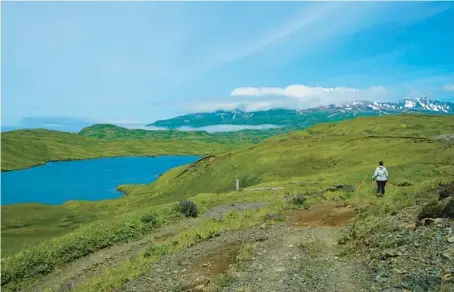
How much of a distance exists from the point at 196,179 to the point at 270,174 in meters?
25.8

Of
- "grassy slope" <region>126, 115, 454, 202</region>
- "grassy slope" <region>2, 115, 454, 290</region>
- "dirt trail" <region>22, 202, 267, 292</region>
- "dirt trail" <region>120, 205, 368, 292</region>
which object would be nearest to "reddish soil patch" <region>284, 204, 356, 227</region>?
"dirt trail" <region>120, 205, 368, 292</region>

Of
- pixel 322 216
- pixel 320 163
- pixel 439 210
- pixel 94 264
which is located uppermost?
pixel 439 210

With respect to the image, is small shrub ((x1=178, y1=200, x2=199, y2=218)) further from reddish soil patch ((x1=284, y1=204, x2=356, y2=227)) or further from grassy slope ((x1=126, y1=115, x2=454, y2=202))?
grassy slope ((x1=126, y1=115, x2=454, y2=202))

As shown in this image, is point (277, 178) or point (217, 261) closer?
point (217, 261)

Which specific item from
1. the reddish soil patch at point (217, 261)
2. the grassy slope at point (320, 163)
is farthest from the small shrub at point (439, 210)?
the grassy slope at point (320, 163)

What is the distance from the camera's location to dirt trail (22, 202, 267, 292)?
24906 mm

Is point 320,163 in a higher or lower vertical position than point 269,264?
lower

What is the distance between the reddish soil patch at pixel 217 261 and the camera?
17578 mm

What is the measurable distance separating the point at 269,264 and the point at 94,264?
48.0 feet

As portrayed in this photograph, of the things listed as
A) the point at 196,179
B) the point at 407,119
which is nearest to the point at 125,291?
the point at 196,179

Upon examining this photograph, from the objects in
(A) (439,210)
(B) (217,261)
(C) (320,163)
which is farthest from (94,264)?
(C) (320,163)

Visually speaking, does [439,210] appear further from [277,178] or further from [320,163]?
[320,163]

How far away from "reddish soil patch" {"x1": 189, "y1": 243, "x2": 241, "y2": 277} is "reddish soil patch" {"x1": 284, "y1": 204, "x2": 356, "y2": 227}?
20.6ft

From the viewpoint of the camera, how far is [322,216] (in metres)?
26.7
